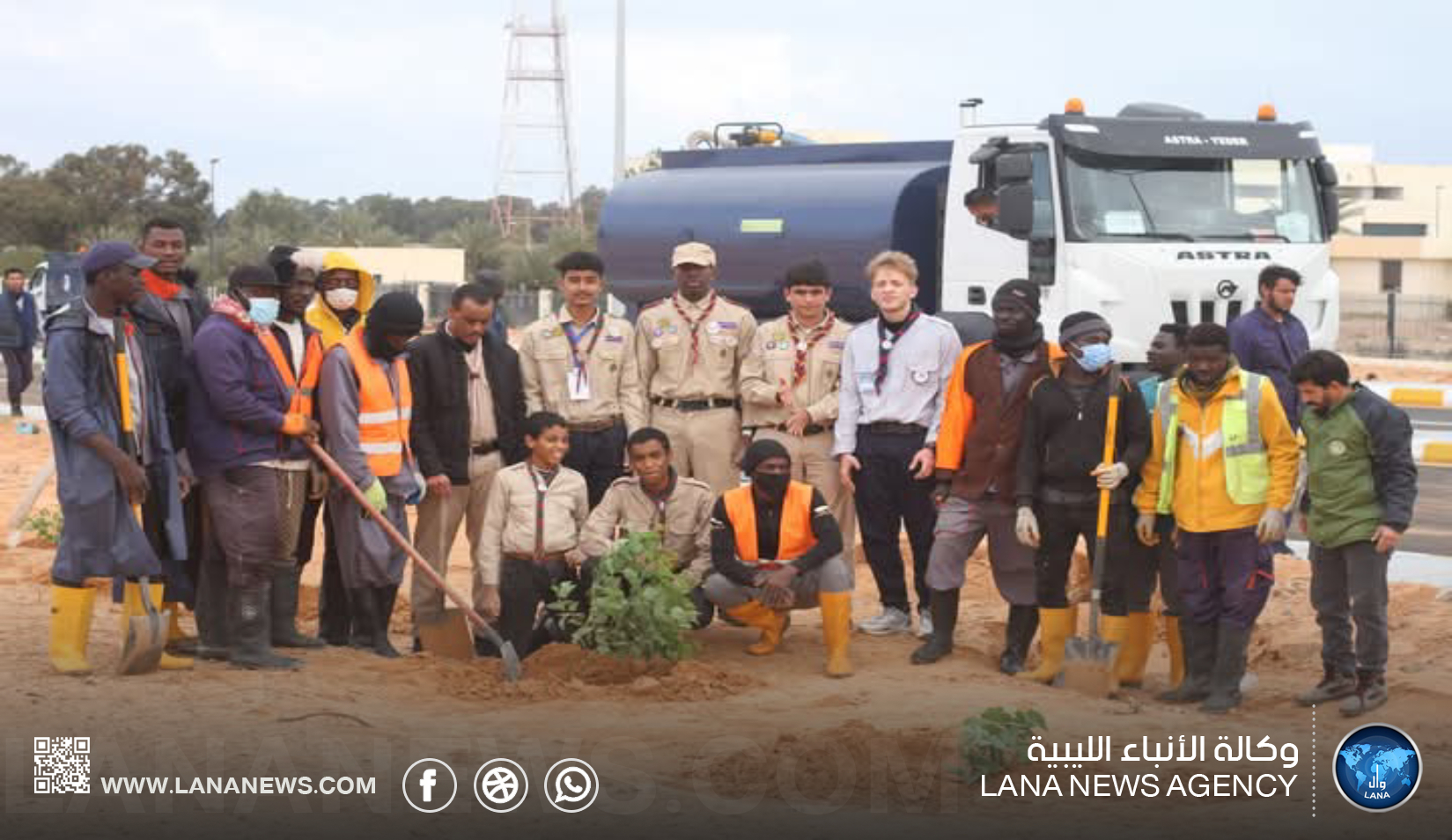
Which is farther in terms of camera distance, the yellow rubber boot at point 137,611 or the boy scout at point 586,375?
the boy scout at point 586,375

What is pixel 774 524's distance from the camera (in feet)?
33.6

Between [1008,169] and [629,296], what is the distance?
427cm

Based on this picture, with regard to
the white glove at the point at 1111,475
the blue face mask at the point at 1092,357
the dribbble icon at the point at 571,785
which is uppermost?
the blue face mask at the point at 1092,357

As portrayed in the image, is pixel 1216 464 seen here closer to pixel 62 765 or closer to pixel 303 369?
pixel 303 369

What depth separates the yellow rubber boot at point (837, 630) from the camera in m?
9.90

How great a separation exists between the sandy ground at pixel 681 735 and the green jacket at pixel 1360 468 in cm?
90

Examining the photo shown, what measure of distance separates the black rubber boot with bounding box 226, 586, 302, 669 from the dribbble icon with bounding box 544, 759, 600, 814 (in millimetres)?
2450

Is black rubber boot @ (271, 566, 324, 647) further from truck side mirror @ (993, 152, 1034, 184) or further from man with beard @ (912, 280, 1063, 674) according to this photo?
truck side mirror @ (993, 152, 1034, 184)

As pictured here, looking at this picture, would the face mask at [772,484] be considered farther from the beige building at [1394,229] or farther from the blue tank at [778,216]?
the beige building at [1394,229]

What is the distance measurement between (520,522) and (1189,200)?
25.9ft

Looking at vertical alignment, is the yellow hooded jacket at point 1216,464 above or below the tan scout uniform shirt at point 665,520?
above

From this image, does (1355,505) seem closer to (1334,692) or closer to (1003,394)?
(1334,692)

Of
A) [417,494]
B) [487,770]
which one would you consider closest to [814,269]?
[417,494]

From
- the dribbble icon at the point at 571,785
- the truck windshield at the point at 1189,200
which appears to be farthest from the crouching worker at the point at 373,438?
the truck windshield at the point at 1189,200
